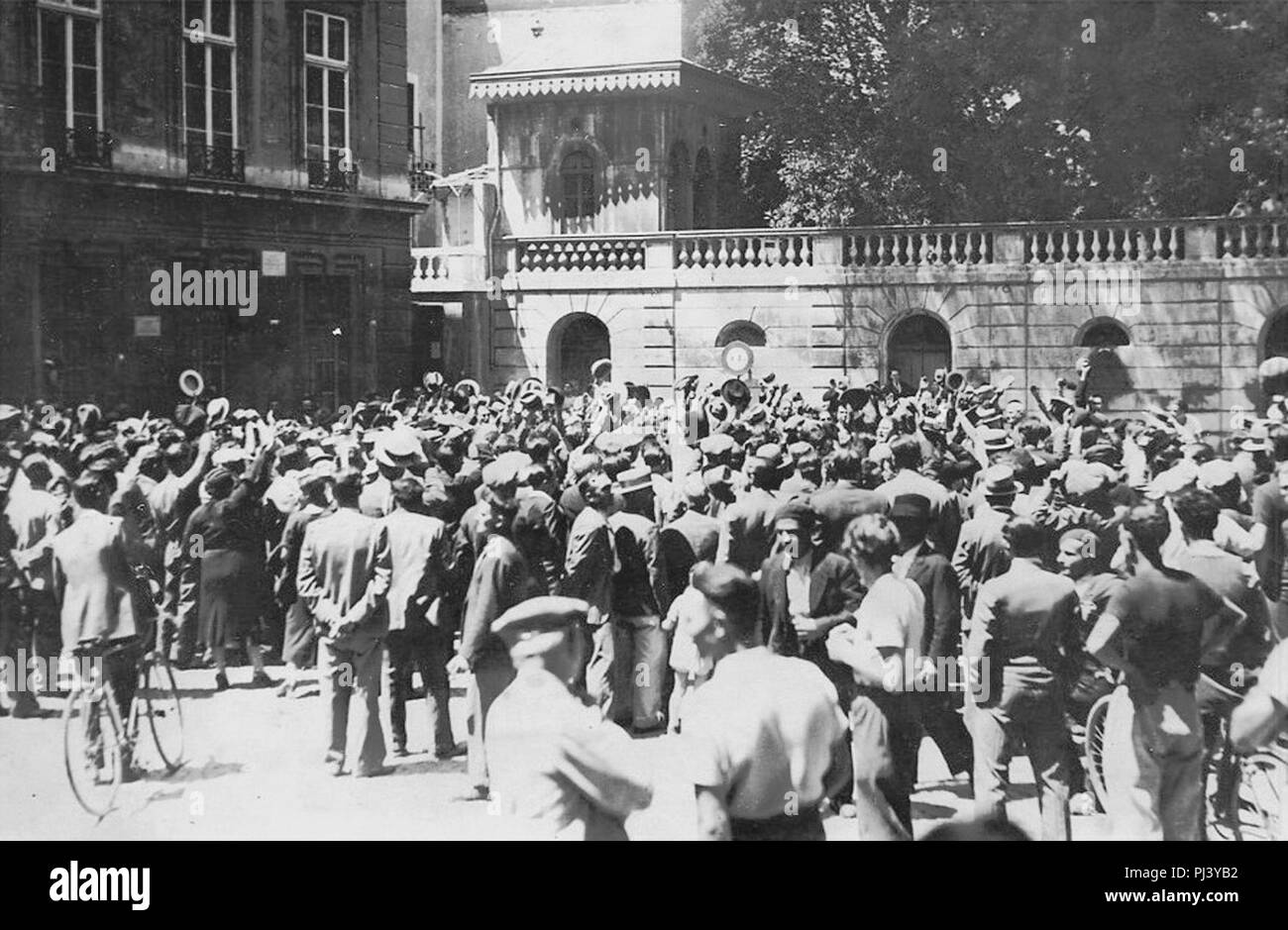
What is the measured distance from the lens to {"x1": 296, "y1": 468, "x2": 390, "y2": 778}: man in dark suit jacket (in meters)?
6.94

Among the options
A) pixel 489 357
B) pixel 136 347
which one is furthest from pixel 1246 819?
pixel 136 347

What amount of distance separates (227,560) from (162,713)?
110 centimetres

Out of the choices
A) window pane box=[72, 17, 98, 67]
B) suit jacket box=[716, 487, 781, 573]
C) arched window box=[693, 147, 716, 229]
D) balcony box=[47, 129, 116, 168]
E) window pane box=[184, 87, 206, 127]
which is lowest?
suit jacket box=[716, 487, 781, 573]

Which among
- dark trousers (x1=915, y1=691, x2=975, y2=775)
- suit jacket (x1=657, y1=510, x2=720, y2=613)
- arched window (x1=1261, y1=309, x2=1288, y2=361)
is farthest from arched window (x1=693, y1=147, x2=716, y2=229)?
dark trousers (x1=915, y1=691, x2=975, y2=775)

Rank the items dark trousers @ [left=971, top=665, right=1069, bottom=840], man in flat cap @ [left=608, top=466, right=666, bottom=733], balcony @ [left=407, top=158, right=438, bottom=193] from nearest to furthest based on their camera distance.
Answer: dark trousers @ [left=971, top=665, right=1069, bottom=840]
man in flat cap @ [left=608, top=466, right=666, bottom=733]
balcony @ [left=407, top=158, right=438, bottom=193]

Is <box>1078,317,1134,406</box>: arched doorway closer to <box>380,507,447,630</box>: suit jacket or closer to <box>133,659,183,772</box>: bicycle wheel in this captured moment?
<box>380,507,447,630</box>: suit jacket

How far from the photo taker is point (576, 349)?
9.72m

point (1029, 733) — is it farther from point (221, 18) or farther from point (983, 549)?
point (221, 18)

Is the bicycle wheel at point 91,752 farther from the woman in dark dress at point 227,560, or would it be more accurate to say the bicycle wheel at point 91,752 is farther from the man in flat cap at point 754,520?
the man in flat cap at point 754,520

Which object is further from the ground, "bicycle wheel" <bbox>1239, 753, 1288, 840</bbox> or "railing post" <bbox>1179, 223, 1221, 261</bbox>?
"railing post" <bbox>1179, 223, 1221, 261</bbox>

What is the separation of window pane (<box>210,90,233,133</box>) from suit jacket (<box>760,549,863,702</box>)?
17.9ft

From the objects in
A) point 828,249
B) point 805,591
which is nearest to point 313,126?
point 828,249

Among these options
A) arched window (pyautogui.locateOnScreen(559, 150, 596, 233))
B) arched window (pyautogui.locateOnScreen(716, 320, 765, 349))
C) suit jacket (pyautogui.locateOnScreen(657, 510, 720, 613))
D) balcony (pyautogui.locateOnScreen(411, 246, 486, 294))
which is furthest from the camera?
balcony (pyautogui.locateOnScreen(411, 246, 486, 294))
